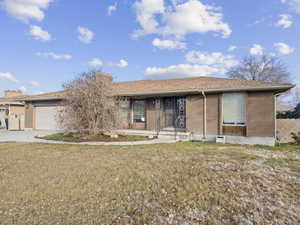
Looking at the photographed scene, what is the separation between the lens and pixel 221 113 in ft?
31.0

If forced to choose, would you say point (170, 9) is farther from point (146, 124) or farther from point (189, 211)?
point (189, 211)

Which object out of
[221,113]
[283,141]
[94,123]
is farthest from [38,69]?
[283,141]

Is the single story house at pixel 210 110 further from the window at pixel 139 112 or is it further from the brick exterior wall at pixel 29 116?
the brick exterior wall at pixel 29 116

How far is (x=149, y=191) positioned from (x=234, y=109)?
25.3 ft

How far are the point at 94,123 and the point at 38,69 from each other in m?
13.5

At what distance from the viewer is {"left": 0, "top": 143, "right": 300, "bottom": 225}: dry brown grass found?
2.56m

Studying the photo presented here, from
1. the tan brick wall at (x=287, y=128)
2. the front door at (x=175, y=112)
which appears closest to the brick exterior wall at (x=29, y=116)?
the front door at (x=175, y=112)

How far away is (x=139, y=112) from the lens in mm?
11844

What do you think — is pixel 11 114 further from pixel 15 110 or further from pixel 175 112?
pixel 175 112

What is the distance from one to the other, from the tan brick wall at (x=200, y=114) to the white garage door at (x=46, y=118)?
35.0ft

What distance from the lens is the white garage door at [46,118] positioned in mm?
13875

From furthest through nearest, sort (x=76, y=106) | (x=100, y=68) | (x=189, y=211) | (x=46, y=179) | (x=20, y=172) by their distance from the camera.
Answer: (x=100, y=68)
(x=76, y=106)
(x=20, y=172)
(x=46, y=179)
(x=189, y=211)

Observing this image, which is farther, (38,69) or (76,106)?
(38,69)

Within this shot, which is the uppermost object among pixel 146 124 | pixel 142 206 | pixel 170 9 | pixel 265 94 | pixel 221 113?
pixel 170 9
